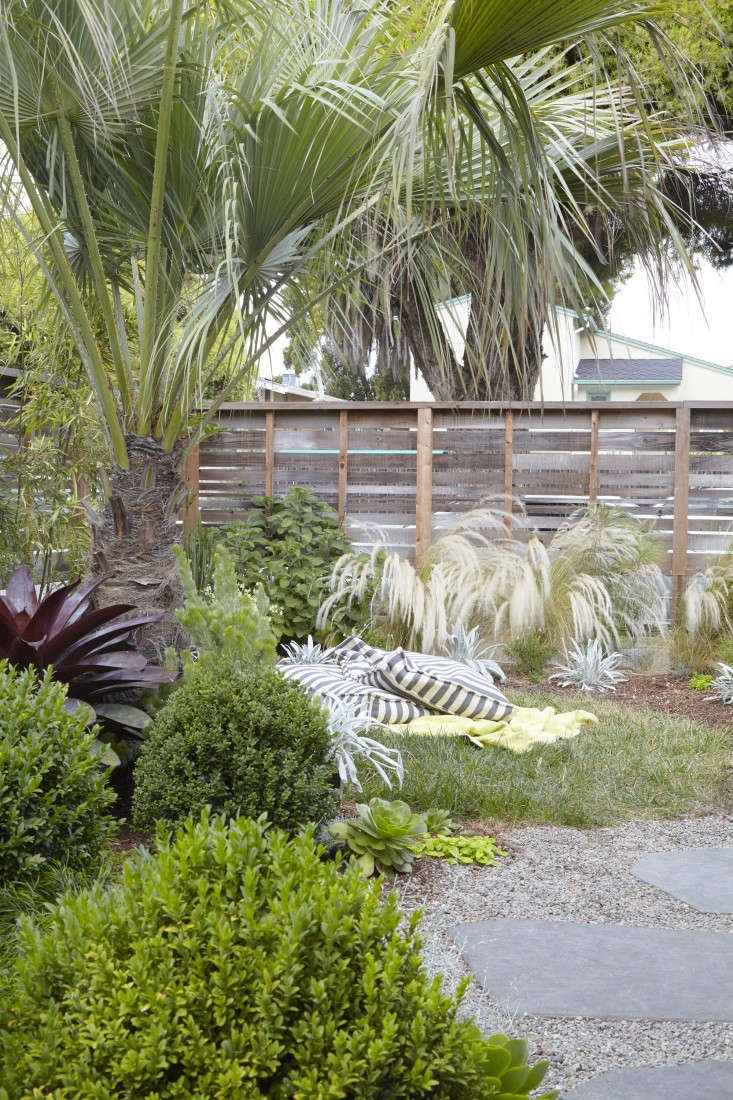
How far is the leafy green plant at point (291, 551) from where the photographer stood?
243 inches

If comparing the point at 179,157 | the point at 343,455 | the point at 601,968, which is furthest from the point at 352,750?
the point at 343,455

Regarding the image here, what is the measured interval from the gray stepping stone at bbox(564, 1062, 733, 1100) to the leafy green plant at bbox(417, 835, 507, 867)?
1101 millimetres

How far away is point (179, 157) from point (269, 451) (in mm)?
4111

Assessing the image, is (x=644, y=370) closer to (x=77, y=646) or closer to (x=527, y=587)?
(x=527, y=587)

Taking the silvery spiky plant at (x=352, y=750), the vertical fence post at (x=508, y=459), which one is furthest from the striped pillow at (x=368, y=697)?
the vertical fence post at (x=508, y=459)

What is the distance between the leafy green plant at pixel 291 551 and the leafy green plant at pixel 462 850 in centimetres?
294

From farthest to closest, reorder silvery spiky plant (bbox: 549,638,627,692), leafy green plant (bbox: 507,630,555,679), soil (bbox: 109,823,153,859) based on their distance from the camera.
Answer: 1. leafy green plant (bbox: 507,630,555,679)
2. silvery spiky plant (bbox: 549,638,627,692)
3. soil (bbox: 109,823,153,859)

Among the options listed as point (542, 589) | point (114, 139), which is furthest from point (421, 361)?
point (114, 139)

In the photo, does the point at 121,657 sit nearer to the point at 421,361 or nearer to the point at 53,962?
the point at 53,962

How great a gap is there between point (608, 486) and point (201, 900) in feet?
21.2

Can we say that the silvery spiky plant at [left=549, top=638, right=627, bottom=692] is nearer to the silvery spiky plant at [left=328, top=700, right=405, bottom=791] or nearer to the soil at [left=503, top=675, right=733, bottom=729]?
the soil at [left=503, top=675, right=733, bottom=729]

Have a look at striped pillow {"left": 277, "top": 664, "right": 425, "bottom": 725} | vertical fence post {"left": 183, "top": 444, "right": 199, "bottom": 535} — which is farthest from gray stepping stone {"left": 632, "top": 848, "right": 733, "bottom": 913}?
vertical fence post {"left": 183, "top": 444, "right": 199, "bottom": 535}

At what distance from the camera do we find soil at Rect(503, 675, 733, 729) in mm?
5043

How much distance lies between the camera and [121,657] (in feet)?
10.3
